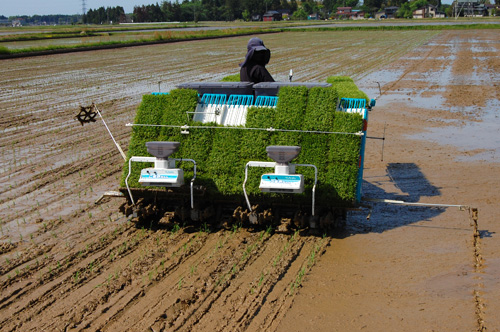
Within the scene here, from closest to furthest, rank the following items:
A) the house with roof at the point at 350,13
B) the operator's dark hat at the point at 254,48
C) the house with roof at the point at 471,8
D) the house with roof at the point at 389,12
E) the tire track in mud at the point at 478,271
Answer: the tire track in mud at the point at 478,271
the operator's dark hat at the point at 254,48
the house with roof at the point at 471,8
the house with roof at the point at 389,12
the house with roof at the point at 350,13

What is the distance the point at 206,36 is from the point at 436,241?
5156 centimetres

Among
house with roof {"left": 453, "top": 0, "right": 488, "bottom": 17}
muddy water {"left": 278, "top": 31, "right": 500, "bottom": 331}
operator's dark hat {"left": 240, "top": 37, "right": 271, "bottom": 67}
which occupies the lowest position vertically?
muddy water {"left": 278, "top": 31, "right": 500, "bottom": 331}

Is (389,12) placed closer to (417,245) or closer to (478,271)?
(417,245)

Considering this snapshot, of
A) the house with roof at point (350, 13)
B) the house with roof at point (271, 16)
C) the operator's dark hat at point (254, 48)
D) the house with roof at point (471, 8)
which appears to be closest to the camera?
the operator's dark hat at point (254, 48)

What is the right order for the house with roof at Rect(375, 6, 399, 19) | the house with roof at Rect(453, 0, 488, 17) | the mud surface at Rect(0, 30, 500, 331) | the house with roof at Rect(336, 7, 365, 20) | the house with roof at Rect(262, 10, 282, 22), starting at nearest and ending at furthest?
the mud surface at Rect(0, 30, 500, 331) < the house with roof at Rect(262, 10, 282, 22) < the house with roof at Rect(453, 0, 488, 17) < the house with roof at Rect(375, 6, 399, 19) < the house with roof at Rect(336, 7, 365, 20)

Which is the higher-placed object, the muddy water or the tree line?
the tree line

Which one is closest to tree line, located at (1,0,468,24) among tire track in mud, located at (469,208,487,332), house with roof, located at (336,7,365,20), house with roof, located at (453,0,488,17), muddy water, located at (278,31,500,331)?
house with roof, located at (336,7,365,20)

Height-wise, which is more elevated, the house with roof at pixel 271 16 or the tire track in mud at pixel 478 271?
the house with roof at pixel 271 16

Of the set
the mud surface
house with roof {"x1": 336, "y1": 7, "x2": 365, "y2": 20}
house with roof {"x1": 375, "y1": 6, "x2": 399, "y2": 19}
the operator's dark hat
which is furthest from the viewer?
house with roof {"x1": 336, "y1": 7, "x2": 365, "y2": 20}

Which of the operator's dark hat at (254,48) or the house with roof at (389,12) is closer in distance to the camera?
the operator's dark hat at (254,48)

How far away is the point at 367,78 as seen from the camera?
24438 mm

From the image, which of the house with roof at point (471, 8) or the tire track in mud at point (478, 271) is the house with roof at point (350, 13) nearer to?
the house with roof at point (471, 8)

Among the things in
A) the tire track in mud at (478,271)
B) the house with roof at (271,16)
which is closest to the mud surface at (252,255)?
the tire track in mud at (478,271)

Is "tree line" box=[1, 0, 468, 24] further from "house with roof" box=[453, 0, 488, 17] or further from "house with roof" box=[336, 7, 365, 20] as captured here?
"house with roof" box=[453, 0, 488, 17]
